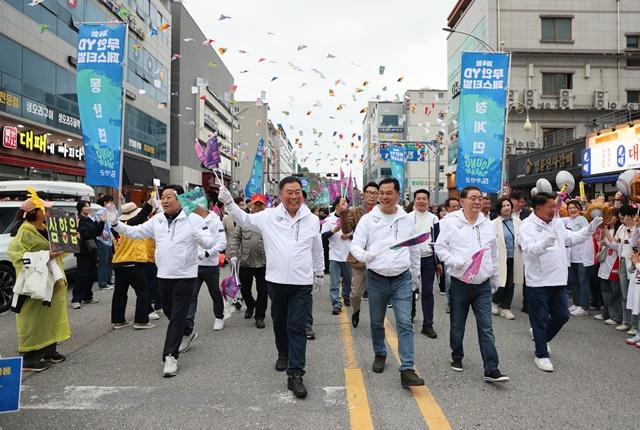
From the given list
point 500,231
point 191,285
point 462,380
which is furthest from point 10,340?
point 500,231

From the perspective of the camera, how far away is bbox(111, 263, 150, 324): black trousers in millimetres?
6711

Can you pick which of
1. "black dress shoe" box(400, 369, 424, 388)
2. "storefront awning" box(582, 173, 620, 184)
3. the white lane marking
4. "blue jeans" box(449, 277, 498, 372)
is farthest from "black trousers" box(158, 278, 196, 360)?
"storefront awning" box(582, 173, 620, 184)

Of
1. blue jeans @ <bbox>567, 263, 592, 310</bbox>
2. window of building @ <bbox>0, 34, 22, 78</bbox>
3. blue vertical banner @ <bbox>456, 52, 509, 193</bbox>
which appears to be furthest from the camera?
window of building @ <bbox>0, 34, 22, 78</bbox>

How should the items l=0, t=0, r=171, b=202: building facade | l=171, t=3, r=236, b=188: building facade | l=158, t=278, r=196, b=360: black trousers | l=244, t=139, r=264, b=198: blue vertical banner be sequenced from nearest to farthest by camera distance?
l=158, t=278, r=196, b=360: black trousers → l=0, t=0, r=171, b=202: building facade → l=244, t=139, r=264, b=198: blue vertical banner → l=171, t=3, r=236, b=188: building facade

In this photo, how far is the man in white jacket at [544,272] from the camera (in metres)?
4.84

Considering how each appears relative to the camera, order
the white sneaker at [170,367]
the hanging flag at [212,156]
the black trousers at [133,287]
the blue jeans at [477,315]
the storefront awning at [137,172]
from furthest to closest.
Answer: the storefront awning at [137,172] < the black trousers at [133,287] < the hanging flag at [212,156] < the white sneaker at [170,367] < the blue jeans at [477,315]

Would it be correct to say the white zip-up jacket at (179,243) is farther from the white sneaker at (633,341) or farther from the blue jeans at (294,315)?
the white sneaker at (633,341)

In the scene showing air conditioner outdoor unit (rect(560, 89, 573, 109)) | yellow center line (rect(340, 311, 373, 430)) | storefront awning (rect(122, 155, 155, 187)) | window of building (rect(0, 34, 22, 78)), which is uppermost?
air conditioner outdoor unit (rect(560, 89, 573, 109))

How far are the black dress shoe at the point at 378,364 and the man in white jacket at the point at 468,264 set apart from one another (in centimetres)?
72

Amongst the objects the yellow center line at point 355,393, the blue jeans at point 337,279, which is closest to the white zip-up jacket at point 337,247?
the blue jeans at point 337,279

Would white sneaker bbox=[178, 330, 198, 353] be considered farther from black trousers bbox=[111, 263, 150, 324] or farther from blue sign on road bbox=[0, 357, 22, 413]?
blue sign on road bbox=[0, 357, 22, 413]

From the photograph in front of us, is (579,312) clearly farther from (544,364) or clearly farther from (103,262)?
(103,262)

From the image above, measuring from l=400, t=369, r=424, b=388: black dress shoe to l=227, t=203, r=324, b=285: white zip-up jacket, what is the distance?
1158 mm

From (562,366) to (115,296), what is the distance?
573 cm
